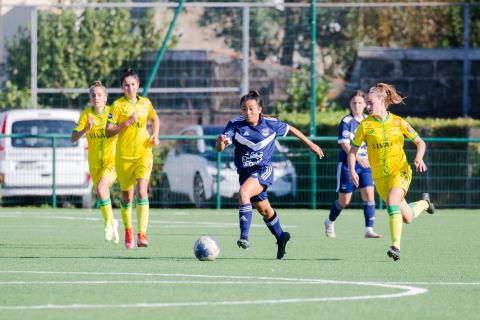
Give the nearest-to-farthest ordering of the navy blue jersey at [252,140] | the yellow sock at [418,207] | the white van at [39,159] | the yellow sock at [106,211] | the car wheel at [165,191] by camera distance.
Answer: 1. the navy blue jersey at [252,140]
2. the yellow sock at [418,207]
3. the yellow sock at [106,211]
4. the white van at [39,159]
5. the car wheel at [165,191]

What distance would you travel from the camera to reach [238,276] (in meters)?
11.1

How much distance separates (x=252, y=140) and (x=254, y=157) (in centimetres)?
19

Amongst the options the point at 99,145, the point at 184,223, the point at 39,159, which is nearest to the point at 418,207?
the point at 99,145

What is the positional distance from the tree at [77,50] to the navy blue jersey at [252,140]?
49.5 feet

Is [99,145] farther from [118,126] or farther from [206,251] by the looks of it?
[206,251]

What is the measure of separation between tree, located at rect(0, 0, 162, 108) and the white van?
11.6ft

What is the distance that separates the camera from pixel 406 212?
13.7 meters

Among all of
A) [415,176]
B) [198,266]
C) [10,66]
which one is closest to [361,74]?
[415,176]

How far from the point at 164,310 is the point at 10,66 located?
21928mm

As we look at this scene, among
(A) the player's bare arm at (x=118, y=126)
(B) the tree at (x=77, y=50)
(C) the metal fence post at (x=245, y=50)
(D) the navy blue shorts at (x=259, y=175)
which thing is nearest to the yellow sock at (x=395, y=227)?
(D) the navy blue shorts at (x=259, y=175)

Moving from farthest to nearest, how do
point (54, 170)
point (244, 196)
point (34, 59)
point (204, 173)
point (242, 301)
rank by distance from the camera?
point (34, 59), point (204, 173), point (54, 170), point (244, 196), point (242, 301)

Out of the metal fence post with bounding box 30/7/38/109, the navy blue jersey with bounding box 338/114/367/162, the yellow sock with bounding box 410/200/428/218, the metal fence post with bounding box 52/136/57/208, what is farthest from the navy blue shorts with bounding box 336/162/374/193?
the metal fence post with bounding box 30/7/38/109

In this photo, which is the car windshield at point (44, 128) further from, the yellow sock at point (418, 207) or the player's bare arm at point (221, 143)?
the player's bare arm at point (221, 143)

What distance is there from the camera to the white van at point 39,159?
942 inches
